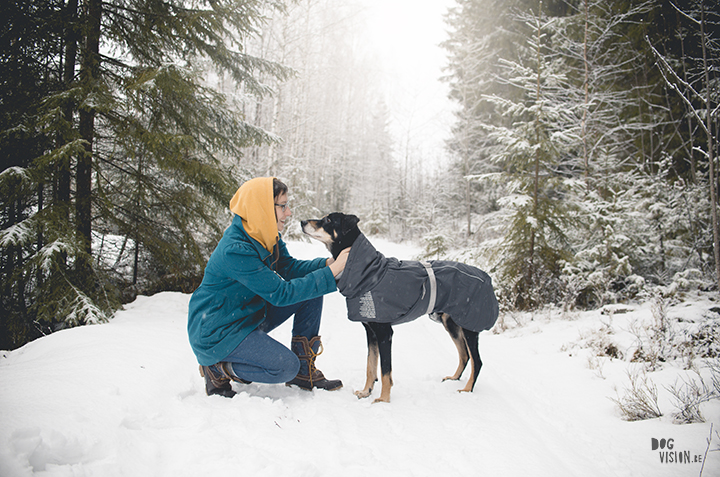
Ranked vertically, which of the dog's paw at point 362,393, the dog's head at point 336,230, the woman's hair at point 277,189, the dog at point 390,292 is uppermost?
the woman's hair at point 277,189

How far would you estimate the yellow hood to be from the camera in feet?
7.30

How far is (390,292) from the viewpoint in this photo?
2.39 metres

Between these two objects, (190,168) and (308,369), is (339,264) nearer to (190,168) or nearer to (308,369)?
(308,369)

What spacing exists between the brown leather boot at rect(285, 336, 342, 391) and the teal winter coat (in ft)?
1.48

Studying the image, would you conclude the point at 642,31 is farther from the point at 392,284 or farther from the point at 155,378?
the point at 155,378

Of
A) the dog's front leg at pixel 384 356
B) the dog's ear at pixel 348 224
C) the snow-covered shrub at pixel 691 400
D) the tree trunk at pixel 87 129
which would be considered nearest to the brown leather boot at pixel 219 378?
the dog's front leg at pixel 384 356

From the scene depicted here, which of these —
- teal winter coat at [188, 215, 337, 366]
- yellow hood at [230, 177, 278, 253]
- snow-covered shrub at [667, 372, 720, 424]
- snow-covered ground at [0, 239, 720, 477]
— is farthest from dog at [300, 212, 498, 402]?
snow-covered shrub at [667, 372, 720, 424]

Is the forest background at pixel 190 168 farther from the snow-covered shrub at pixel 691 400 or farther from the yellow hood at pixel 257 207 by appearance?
the yellow hood at pixel 257 207

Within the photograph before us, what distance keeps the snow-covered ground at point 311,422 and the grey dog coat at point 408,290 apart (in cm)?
64

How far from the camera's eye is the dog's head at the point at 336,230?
2597mm

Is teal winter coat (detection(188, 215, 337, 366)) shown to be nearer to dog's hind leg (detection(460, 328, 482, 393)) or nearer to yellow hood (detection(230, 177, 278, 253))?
yellow hood (detection(230, 177, 278, 253))

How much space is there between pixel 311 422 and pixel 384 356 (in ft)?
2.33

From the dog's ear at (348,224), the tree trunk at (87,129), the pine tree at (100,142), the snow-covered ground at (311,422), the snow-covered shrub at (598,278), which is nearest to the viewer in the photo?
the snow-covered ground at (311,422)

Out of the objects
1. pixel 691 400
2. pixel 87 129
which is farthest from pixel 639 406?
pixel 87 129
